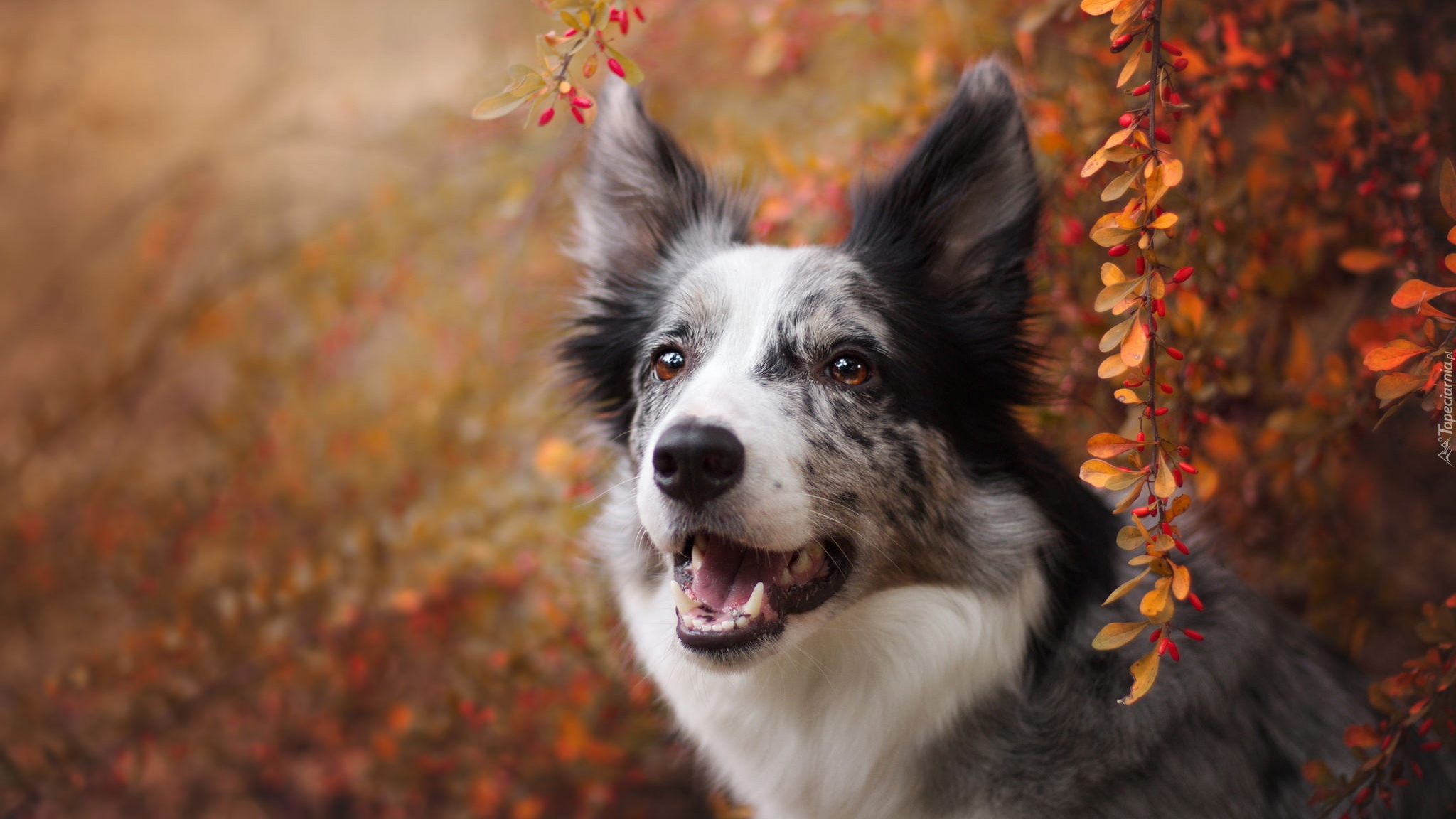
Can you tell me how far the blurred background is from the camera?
3.17 meters

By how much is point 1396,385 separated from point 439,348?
17.2 feet

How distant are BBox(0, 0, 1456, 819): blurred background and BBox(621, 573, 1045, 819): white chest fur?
1.74 ft

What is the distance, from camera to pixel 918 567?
2.46 meters

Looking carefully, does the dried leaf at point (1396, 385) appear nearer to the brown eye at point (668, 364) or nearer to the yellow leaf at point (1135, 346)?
the yellow leaf at point (1135, 346)

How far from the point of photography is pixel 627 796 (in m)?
4.21

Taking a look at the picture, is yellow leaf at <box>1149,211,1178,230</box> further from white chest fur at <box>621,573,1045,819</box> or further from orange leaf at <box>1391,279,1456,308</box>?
white chest fur at <box>621,573,1045,819</box>

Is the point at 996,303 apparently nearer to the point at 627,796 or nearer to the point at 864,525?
the point at 864,525

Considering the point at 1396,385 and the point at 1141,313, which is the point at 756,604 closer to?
the point at 1141,313

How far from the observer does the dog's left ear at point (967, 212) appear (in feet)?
8.01

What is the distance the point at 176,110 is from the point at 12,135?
1074 millimetres

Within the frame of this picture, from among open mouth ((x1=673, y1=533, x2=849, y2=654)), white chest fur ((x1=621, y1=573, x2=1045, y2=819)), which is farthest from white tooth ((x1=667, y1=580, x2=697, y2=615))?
white chest fur ((x1=621, y1=573, x2=1045, y2=819))

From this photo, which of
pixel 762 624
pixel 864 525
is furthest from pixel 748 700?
pixel 864 525

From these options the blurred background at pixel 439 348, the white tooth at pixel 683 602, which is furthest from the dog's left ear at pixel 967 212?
the white tooth at pixel 683 602

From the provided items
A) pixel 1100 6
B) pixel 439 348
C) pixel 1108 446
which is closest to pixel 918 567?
pixel 1108 446
